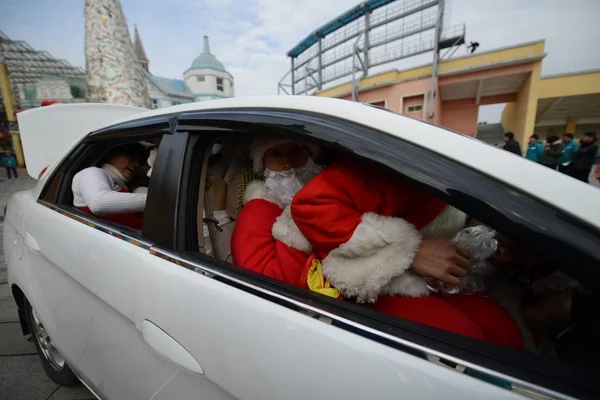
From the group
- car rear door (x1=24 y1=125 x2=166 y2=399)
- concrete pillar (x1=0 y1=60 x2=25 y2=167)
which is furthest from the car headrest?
concrete pillar (x1=0 y1=60 x2=25 y2=167)

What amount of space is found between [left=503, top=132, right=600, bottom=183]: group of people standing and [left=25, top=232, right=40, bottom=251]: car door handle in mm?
7561

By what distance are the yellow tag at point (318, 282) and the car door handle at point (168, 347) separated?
0.41 metres

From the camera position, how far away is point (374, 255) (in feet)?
2.92

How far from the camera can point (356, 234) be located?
874 mm

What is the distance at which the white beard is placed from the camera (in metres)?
1.35

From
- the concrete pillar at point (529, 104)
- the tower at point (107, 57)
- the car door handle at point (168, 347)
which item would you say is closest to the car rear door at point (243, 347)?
the car door handle at point (168, 347)

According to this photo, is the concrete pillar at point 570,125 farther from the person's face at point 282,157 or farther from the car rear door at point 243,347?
the car rear door at point 243,347

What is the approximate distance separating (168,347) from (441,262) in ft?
2.80

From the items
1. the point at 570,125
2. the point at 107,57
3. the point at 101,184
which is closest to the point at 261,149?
the point at 101,184

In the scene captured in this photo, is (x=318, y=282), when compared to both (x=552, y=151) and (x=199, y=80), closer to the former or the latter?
(x=552, y=151)

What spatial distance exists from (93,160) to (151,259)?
1.34m

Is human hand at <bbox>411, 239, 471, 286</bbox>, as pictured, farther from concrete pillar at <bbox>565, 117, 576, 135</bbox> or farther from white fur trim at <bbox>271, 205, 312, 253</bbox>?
concrete pillar at <bbox>565, 117, 576, 135</bbox>

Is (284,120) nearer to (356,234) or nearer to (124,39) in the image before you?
(356,234)

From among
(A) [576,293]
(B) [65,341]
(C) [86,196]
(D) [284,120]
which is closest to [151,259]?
(D) [284,120]
